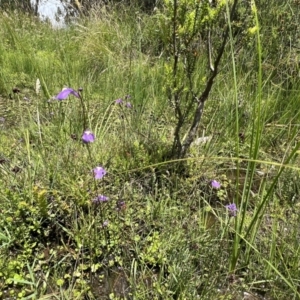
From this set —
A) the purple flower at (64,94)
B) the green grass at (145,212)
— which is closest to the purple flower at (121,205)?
the green grass at (145,212)

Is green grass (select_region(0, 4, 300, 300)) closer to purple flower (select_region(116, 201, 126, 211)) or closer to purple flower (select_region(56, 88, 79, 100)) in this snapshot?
purple flower (select_region(116, 201, 126, 211))

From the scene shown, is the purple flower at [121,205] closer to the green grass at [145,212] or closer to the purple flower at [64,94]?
the green grass at [145,212]

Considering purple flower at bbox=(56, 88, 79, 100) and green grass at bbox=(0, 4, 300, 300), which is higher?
purple flower at bbox=(56, 88, 79, 100)

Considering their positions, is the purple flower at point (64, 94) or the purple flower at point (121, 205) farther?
the purple flower at point (121, 205)

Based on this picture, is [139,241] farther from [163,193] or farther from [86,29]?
[86,29]

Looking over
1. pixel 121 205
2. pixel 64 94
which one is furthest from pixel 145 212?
pixel 64 94

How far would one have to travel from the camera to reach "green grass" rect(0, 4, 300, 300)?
122cm

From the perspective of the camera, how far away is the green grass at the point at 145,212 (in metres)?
1.22

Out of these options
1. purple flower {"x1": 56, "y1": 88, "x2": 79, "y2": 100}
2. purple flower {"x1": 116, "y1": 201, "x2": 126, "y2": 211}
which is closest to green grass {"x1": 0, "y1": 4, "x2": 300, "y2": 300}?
purple flower {"x1": 116, "y1": 201, "x2": 126, "y2": 211}

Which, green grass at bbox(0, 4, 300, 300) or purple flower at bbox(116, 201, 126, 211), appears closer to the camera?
green grass at bbox(0, 4, 300, 300)

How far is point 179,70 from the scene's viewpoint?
161 centimetres

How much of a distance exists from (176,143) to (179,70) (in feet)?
1.22

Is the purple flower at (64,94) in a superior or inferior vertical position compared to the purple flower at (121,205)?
superior

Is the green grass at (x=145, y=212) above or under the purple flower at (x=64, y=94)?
under
